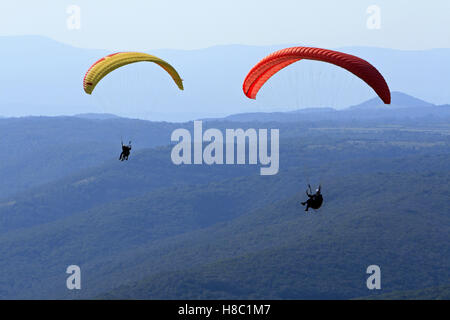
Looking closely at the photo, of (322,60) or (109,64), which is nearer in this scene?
(322,60)

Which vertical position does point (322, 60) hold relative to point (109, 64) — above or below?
below

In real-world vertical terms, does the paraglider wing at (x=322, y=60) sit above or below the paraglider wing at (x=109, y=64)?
below

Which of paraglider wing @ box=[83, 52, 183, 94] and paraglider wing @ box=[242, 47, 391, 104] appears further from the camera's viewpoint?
paraglider wing @ box=[83, 52, 183, 94]

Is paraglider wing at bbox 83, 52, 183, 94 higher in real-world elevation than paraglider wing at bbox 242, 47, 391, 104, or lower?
higher

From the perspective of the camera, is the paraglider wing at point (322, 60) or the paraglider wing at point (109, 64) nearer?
the paraglider wing at point (322, 60)
